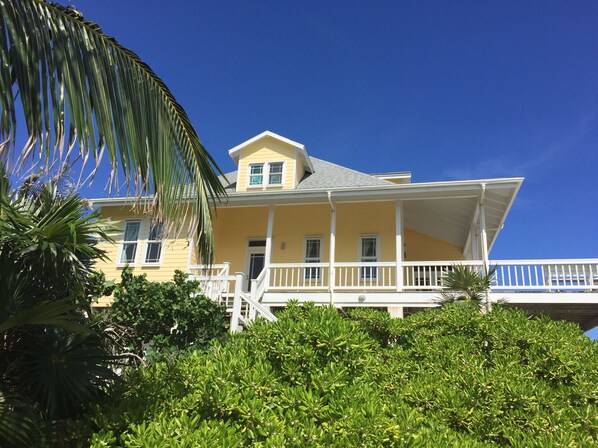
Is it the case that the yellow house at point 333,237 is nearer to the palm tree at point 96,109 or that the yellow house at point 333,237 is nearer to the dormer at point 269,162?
the dormer at point 269,162

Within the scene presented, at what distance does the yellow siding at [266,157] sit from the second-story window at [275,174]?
0.52 ft

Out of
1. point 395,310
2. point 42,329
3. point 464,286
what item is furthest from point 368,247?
point 42,329

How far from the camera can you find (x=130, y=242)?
18.1m

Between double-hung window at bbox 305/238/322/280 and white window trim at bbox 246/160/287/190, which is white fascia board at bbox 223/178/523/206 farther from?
double-hung window at bbox 305/238/322/280

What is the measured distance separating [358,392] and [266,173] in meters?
15.5

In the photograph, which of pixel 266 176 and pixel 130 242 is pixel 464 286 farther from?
pixel 130 242

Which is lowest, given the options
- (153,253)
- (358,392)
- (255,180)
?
(358,392)

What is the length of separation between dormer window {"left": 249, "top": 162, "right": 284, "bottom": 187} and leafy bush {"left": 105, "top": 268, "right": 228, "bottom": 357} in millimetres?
8899

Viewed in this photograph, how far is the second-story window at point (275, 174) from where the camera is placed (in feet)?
62.1

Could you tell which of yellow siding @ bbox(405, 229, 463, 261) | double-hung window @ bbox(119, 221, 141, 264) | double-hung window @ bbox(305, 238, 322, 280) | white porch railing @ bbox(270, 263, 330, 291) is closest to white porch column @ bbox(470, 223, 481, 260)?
yellow siding @ bbox(405, 229, 463, 261)

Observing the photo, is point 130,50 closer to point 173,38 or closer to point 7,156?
point 7,156

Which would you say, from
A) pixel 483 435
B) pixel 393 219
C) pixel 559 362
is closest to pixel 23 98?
pixel 483 435

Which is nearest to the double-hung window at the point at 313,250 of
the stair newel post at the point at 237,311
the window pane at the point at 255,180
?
the window pane at the point at 255,180

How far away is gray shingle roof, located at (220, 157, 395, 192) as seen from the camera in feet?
58.7
